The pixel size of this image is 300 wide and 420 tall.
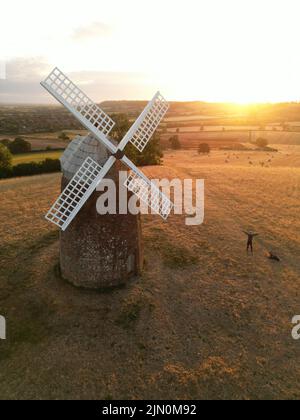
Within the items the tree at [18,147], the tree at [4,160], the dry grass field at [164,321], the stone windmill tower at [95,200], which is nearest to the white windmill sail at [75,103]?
the stone windmill tower at [95,200]

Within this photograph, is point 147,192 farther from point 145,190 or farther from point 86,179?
point 86,179

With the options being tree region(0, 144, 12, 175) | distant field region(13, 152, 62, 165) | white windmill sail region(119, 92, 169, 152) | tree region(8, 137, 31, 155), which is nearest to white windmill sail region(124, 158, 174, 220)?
white windmill sail region(119, 92, 169, 152)

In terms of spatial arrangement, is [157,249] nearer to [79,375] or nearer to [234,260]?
[234,260]

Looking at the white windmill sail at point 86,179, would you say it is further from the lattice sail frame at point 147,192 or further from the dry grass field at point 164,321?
the dry grass field at point 164,321

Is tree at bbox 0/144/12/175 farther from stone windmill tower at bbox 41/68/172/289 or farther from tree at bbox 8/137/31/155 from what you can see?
stone windmill tower at bbox 41/68/172/289

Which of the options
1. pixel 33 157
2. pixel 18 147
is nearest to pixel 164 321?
pixel 33 157

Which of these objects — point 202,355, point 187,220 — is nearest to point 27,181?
point 187,220

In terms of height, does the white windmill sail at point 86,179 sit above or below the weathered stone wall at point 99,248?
above
